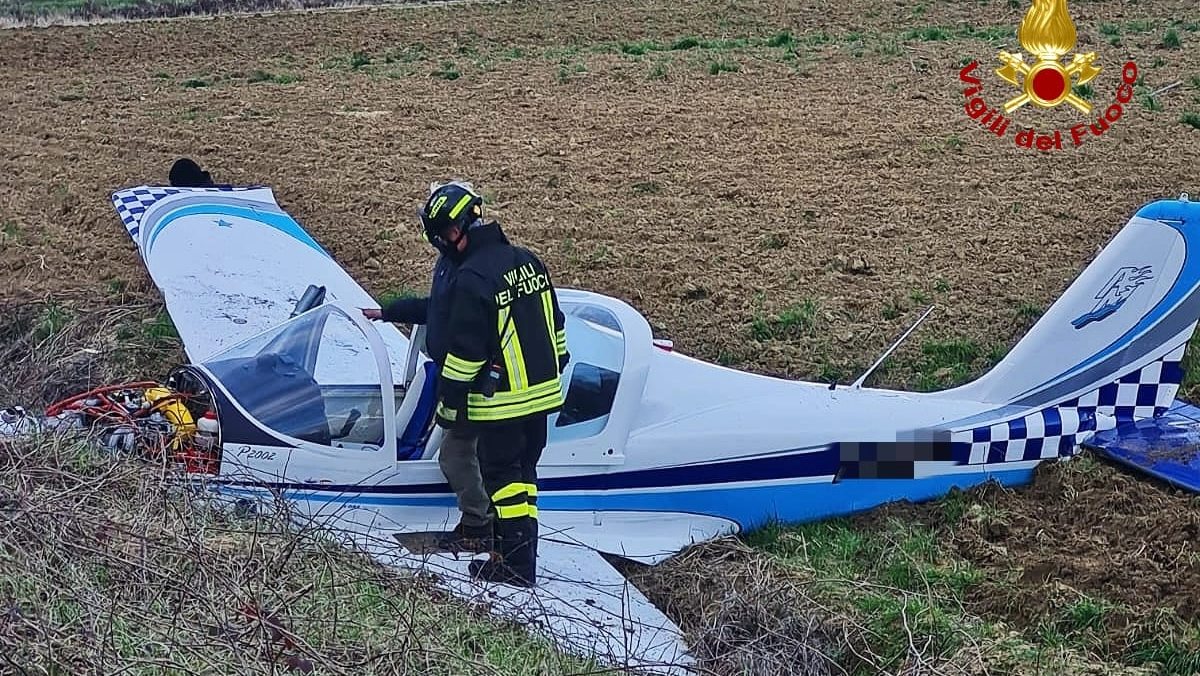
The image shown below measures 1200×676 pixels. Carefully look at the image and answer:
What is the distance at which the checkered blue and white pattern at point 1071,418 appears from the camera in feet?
22.3

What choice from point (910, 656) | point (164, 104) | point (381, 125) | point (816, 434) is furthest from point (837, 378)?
point (164, 104)

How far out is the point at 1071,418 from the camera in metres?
6.97

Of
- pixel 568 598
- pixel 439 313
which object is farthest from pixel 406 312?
pixel 568 598

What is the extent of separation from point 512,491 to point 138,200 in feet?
17.4

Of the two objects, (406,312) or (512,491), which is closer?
(512,491)

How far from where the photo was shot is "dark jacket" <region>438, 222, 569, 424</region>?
5.72 meters

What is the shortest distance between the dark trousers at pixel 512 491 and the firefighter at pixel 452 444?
116 millimetres

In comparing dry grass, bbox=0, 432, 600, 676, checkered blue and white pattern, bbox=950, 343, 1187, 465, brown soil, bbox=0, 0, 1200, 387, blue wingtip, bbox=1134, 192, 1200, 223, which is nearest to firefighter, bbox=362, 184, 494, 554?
dry grass, bbox=0, 432, 600, 676

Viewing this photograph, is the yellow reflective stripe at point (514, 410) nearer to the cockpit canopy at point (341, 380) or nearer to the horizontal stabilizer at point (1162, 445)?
the cockpit canopy at point (341, 380)

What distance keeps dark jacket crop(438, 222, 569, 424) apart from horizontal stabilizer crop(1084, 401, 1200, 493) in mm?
3114

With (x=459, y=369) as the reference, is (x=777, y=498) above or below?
below

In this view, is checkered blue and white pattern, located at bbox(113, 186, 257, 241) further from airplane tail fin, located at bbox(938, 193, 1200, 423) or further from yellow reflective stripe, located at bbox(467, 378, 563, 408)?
airplane tail fin, located at bbox(938, 193, 1200, 423)

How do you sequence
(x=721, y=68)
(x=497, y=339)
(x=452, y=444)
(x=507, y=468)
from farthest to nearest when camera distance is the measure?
(x=721, y=68) → (x=452, y=444) → (x=507, y=468) → (x=497, y=339)

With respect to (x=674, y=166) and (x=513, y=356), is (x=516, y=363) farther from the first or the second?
(x=674, y=166)
